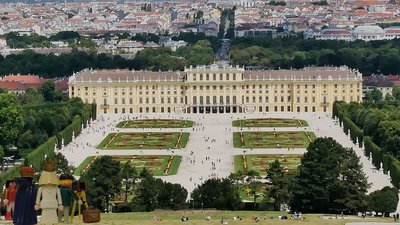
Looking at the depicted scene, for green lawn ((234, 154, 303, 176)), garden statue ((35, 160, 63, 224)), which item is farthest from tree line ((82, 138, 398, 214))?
garden statue ((35, 160, 63, 224))

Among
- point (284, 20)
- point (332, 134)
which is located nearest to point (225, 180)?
point (332, 134)

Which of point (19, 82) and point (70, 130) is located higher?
point (70, 130)

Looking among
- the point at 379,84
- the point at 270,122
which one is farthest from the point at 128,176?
the point at 379,84

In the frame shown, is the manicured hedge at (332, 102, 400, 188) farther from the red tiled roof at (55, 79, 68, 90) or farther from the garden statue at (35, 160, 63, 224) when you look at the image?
the garden statue at (35, 160, 63, 224)

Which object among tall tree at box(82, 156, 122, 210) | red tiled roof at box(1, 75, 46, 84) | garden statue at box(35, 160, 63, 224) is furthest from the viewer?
red tiled roof at box(1, 75, 46, 84)

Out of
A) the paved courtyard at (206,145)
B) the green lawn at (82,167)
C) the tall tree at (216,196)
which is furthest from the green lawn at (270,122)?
the tall tree at (216,196)

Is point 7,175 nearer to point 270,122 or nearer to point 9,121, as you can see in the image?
point 9,121
